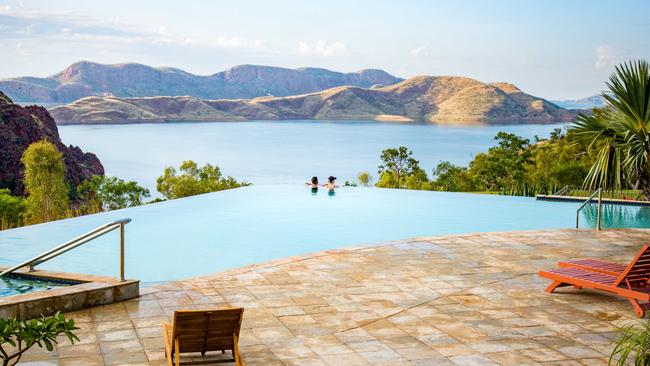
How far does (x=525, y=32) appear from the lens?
180 ft

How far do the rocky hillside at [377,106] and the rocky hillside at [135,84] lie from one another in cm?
2563

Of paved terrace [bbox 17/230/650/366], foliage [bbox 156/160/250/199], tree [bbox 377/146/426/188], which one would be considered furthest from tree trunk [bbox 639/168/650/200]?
tree [bbox 377/146/426/188]

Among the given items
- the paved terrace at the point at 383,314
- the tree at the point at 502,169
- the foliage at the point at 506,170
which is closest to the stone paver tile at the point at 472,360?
the paved terrace at the point at 383,314

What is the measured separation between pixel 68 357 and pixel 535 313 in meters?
4.39

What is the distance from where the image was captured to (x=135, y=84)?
170 m

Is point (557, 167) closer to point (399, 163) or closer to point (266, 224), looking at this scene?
point (399, 163)

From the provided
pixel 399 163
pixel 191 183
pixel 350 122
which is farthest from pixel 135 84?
pixel 191 183

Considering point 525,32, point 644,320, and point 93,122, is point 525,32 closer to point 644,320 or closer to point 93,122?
point 644,320

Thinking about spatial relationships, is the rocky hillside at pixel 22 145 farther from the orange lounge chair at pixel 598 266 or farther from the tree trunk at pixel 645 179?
the orange lounge chair at pixel 598 266

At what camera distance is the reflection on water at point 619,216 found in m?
14.6

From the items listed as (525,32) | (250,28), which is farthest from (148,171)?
(250,28)

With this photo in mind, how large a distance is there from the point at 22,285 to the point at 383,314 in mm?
4345

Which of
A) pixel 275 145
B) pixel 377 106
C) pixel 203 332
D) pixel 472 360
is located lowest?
pixel 472 360

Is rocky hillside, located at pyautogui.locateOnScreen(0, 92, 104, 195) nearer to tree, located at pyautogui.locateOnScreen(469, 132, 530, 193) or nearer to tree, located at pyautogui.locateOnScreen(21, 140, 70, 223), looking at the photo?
tree, located at pyautogui.locateOnScreen(21, 140, 70, 223)
